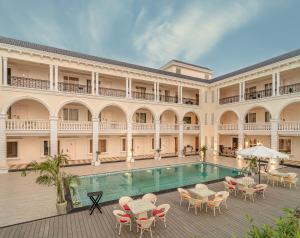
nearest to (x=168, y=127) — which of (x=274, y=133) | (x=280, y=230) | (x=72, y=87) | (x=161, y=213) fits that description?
(x=274, y=133)

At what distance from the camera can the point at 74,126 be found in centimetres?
1838

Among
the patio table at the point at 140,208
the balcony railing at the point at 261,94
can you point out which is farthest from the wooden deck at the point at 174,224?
the balcony railing at the point at 261,94

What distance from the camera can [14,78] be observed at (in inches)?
640

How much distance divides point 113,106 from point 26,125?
937cm

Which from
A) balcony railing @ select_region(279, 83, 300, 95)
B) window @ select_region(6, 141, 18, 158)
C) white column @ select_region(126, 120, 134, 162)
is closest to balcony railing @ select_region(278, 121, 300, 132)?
balcony railing @ select_region(279, 83, 300, 95)

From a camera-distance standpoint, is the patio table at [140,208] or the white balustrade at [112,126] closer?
the patio table at [140,208]

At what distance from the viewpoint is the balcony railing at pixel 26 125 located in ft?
51.7

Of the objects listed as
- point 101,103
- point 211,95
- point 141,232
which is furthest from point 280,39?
point 141,232

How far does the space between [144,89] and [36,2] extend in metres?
14.9

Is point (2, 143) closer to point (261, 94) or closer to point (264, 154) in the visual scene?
point (264, 154)

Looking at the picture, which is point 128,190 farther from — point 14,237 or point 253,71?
point 253,71

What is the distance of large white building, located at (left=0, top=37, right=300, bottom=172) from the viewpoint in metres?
16.7

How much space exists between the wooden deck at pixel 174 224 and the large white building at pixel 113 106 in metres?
11.4

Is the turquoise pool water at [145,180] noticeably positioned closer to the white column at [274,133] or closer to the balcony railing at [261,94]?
the white column at [274,133]
